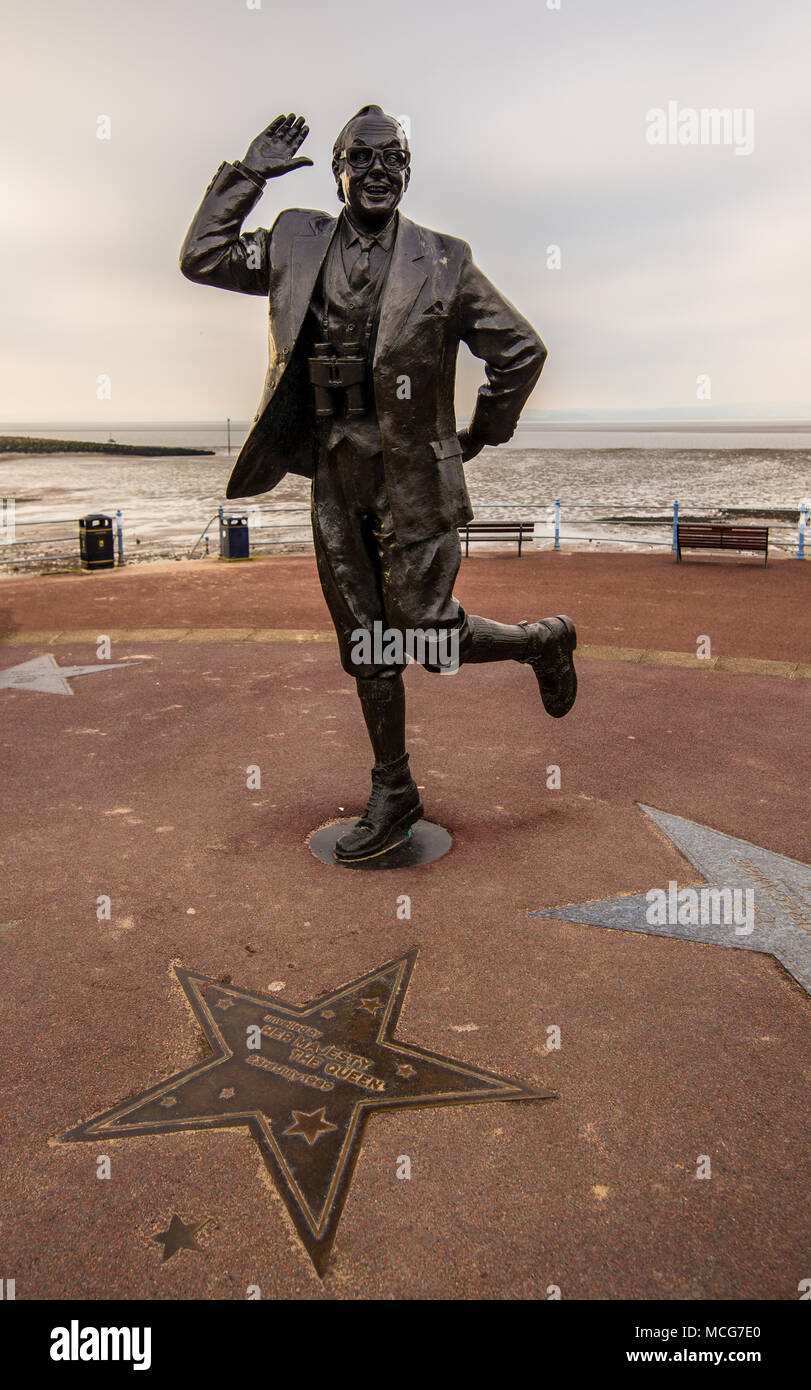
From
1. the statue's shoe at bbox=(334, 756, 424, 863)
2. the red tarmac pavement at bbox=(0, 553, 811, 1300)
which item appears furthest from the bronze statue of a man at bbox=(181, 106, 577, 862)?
the red tarmac pavement at bbox=(0, 553, 811, 1300)

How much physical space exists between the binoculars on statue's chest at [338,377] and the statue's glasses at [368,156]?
0.61 metres

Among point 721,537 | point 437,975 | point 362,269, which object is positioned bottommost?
point 437,975

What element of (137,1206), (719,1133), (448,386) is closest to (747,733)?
(448,386)

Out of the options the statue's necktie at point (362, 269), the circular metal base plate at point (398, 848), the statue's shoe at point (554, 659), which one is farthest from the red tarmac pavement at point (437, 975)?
the statue's necktie at point (362, 269)

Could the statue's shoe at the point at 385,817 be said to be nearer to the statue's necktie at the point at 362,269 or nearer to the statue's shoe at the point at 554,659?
the statue's shoe at the point at 554,659

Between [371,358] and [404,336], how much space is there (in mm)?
187

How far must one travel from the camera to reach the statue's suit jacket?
11.4 feet

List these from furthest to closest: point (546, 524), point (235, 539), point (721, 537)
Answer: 1. point (546, 524)
2. point (235, 539)
3. point (721, 537)

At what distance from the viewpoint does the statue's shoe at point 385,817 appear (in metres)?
3.98

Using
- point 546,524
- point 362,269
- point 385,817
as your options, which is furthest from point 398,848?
point 546,524

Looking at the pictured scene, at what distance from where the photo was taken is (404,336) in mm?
3461

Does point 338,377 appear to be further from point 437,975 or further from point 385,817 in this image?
point 437,975

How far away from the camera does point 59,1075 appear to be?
2627 millimetres
